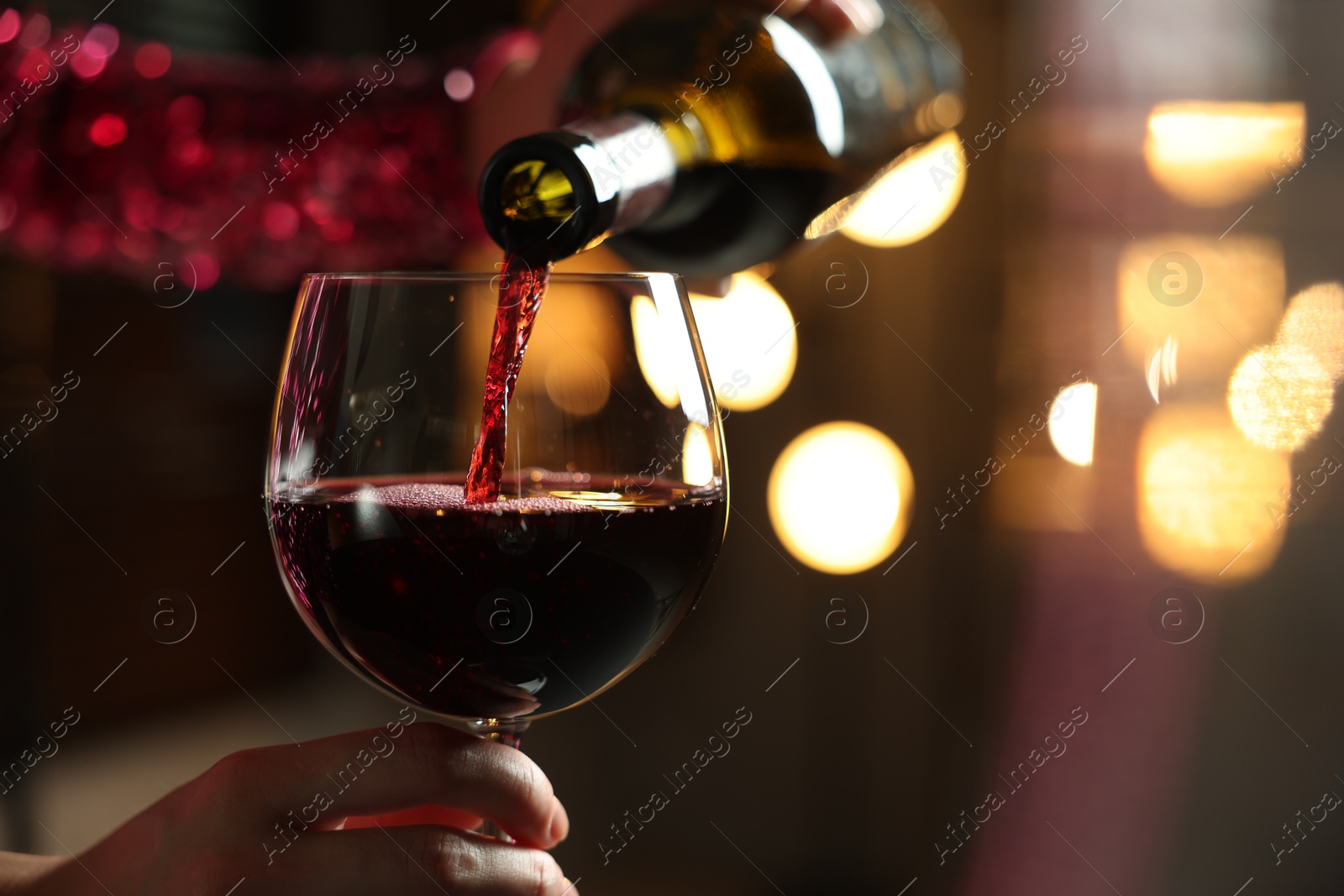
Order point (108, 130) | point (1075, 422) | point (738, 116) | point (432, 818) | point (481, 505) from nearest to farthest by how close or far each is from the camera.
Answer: point (481, 505)
point (432, 818)
point (738, 116)
point (1075, 422)
point (108, 130)

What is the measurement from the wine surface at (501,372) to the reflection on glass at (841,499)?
1.96ft

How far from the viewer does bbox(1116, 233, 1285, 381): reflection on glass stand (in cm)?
82

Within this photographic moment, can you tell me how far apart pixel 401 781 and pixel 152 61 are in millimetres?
1128

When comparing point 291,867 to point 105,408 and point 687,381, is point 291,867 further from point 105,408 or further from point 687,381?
point 105,408

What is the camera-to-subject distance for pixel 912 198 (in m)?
0.95

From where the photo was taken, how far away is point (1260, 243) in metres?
0.82

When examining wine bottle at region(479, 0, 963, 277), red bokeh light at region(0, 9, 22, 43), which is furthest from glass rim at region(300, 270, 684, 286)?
red bokeh light at region(0, 9, 22, 43)

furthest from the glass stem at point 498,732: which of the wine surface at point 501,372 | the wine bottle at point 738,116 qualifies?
the wine bottle at point 738,116

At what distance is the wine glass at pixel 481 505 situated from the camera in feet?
1.52

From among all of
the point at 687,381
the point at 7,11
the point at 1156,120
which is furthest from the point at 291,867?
the point at 7,11

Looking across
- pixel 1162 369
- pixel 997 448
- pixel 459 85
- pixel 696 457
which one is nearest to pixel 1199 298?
pixel 1162 369

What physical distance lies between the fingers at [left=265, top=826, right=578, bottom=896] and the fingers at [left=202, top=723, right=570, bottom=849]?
0.01 metres

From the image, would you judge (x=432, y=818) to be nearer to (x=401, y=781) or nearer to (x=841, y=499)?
(x=401, y=781)

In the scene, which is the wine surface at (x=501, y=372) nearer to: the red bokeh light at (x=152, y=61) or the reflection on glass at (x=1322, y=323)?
the reflection on glass at (x=1322, y=323)
